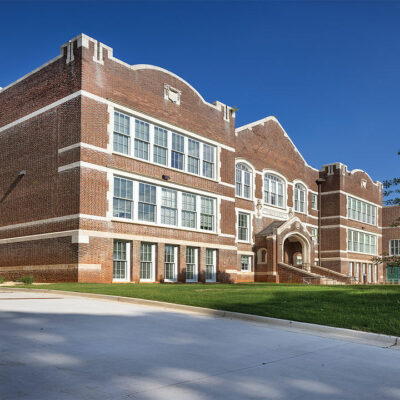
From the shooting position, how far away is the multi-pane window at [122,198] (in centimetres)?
2333

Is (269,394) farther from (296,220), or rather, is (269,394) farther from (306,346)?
(296,220)

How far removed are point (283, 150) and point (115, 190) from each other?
2030 cm

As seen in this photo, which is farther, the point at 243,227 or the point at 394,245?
the point at 394,245

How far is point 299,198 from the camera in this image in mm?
42406

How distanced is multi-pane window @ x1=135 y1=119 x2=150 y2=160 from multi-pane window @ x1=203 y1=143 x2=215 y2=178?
4829 millimetres

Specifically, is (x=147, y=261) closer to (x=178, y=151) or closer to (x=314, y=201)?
(x=178, y=151)

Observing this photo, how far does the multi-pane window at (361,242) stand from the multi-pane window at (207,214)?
73.5 feet

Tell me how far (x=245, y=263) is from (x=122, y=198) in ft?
46.9

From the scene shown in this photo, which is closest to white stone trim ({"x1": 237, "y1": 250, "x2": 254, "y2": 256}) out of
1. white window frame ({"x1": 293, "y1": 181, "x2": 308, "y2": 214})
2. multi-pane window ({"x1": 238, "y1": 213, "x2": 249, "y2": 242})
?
multi-pane window ({"x1": 238, "y1": 213, "x2": 249, "y2": 242})

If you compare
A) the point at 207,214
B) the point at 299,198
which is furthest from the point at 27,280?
the point at 299,198

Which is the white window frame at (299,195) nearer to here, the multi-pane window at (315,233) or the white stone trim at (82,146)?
the multi-pane window at (315,233)

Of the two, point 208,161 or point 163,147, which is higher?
point 163,147

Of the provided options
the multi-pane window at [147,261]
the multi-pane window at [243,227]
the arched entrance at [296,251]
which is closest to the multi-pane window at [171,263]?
the multi-pane window at [147,261]

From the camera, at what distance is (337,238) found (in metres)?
45.2
